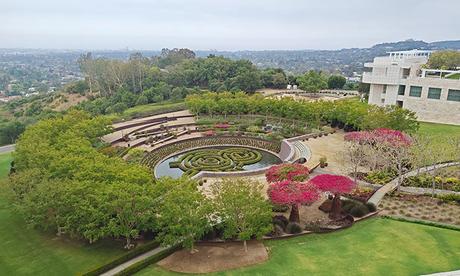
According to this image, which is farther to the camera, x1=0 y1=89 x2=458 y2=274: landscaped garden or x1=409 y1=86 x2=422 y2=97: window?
x1=409 y1=86 x2=422 y2=97: window

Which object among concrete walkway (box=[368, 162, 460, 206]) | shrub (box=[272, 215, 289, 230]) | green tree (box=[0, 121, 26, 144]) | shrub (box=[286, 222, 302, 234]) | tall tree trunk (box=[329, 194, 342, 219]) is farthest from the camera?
green tree (box=[0, 121, 26, 144])

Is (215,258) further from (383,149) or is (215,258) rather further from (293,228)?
(383,149)

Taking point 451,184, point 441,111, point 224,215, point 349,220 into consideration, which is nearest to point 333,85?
point 441,111

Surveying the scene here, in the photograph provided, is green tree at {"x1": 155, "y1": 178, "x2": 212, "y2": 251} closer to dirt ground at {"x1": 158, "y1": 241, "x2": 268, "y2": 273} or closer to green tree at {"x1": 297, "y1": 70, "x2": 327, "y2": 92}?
dirt ground at {"x1": 158, "y1": 241, "x2": 268, "y2": 273}

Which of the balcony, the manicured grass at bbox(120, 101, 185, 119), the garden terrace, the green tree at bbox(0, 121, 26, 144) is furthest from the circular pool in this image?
the green tree at bbox(0, 121, 26, 144)

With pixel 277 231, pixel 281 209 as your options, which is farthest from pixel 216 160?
pixel 277 231

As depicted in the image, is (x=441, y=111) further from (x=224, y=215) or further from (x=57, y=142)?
(x=57, y=142)

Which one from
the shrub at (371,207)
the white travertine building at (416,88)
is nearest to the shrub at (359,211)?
the shrub at (371,207)
